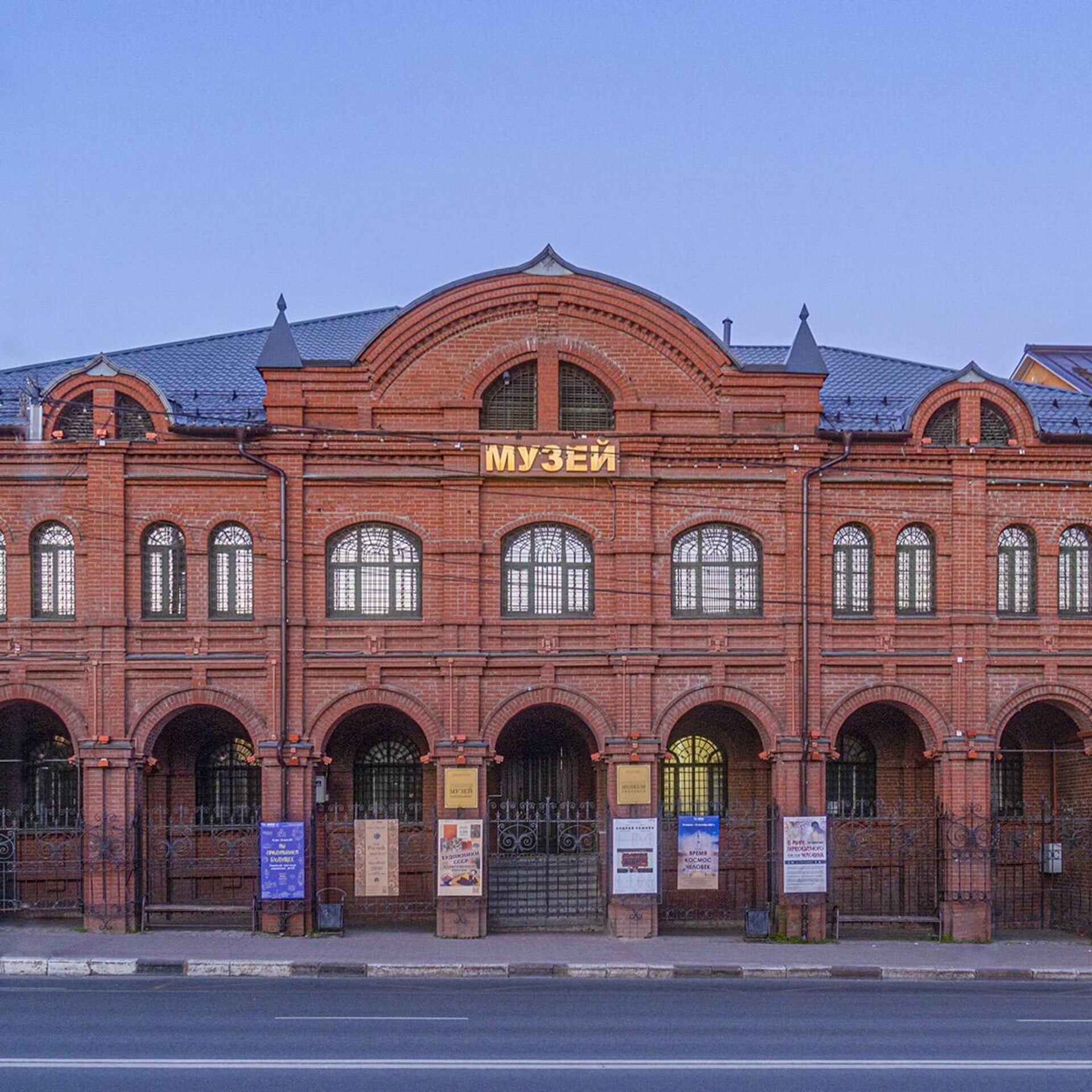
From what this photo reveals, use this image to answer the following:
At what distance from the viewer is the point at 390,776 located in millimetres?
31156

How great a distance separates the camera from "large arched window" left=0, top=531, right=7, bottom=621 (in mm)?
28391

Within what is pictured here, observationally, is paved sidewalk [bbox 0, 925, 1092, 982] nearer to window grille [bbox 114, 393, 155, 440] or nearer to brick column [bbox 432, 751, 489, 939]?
brick column [bbox 432, 751, 489, 939]

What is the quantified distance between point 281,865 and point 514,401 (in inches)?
351

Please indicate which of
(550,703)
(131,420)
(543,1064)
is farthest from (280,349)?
(543,1064)

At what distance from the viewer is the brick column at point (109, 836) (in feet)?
90.7

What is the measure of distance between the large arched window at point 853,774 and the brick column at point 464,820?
7.16 metres

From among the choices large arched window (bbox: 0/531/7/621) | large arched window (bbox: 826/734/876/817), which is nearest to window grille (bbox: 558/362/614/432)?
large arched window (bbox: 826/734/876/817)

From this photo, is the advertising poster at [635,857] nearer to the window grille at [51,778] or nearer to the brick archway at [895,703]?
the brick archway at [895,703]

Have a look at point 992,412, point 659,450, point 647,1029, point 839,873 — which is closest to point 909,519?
point 992,412

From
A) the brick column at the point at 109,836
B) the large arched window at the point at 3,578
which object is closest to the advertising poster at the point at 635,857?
the brick column at the point at 109,836

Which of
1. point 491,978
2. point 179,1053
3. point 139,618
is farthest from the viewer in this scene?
point 139,618

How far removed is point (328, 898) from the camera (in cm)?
2973

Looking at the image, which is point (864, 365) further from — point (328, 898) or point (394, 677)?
point (328, 898)

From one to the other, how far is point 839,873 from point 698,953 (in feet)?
17.6
